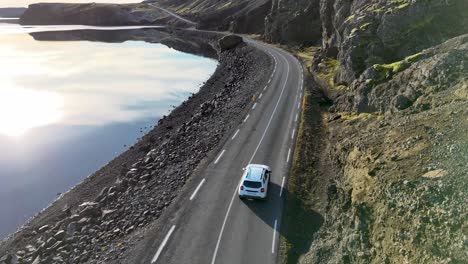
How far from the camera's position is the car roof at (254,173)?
89.2 feet

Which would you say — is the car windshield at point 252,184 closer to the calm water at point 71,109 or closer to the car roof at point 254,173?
the car roof at point 254,173

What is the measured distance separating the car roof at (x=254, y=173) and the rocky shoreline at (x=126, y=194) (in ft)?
18.5

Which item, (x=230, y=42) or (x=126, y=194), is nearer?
(x=126, y=194)

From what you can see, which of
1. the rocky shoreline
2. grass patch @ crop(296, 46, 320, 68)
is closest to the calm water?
the rocky shoreline

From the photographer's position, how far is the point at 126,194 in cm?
3319

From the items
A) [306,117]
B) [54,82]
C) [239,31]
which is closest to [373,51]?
[306,117]

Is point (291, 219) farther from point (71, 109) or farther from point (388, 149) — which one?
point (71, 109)

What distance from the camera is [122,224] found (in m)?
27.6

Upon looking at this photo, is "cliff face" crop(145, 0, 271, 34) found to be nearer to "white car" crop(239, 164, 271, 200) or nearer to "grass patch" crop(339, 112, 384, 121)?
"grass patch" crop(339, 112, 384, 121)

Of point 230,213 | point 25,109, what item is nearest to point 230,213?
point 230,213

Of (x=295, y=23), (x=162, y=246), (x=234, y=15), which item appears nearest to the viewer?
(x=162, y=246)

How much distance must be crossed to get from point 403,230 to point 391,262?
4.40ft

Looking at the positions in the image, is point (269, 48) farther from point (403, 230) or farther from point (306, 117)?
point (403, 230)

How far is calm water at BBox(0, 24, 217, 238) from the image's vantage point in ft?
143
